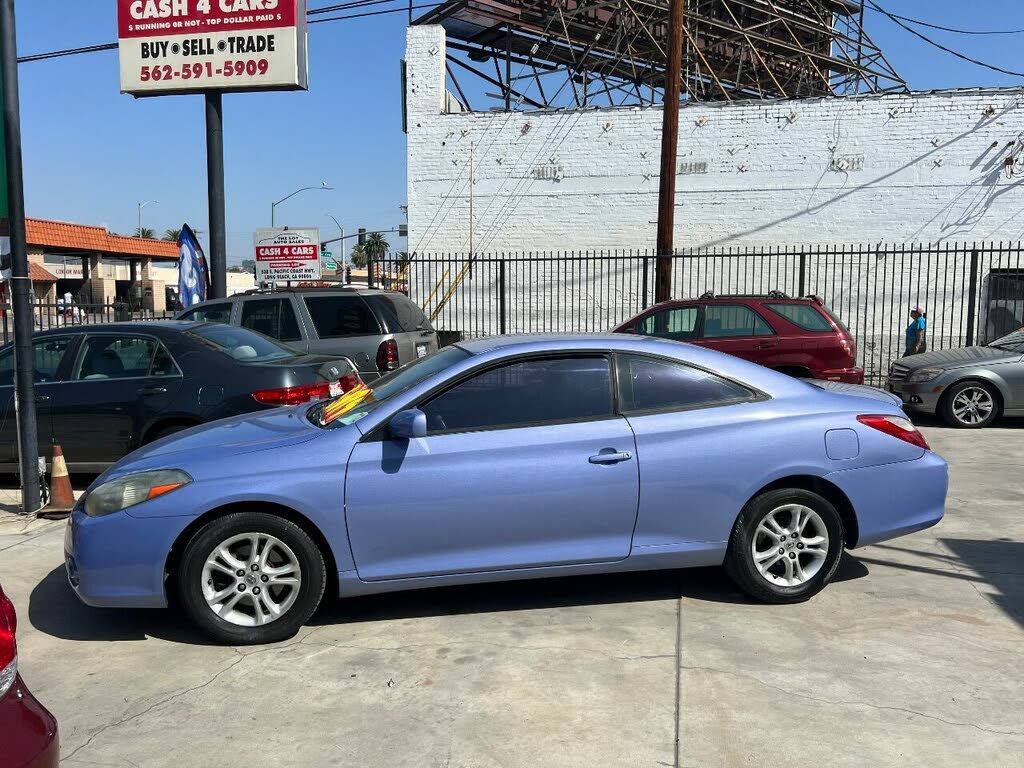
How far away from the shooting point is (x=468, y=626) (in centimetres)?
456

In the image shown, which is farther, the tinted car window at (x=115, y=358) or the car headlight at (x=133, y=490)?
the tinted car window at (x=115, y=358)

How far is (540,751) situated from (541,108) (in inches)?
743

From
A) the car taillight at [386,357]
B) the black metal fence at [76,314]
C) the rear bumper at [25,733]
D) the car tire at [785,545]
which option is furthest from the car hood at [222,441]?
the car taillight at [386,357]

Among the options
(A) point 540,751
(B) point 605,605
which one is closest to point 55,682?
(A) point 540,751

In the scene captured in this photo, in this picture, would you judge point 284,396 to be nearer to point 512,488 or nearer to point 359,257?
point 512,488

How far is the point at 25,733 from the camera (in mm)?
2229

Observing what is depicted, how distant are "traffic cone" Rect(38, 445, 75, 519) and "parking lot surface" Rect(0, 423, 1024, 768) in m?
1.61

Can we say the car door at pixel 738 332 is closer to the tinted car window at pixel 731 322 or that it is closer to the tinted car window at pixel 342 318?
the tinted car window at pixel 731 322

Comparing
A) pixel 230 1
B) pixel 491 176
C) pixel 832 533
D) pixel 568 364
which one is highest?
pixel 230 1

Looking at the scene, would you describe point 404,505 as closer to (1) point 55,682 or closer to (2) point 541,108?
(1) point 55,682

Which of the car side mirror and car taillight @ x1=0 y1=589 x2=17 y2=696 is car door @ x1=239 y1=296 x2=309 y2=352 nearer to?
the car side mirror

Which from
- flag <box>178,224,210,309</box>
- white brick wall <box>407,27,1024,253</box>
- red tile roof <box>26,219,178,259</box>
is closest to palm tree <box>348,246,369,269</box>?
red tile roof <box>26,219,178,259</box>

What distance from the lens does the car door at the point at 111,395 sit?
7.25m

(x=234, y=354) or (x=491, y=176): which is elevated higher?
(x=491, y=176)
